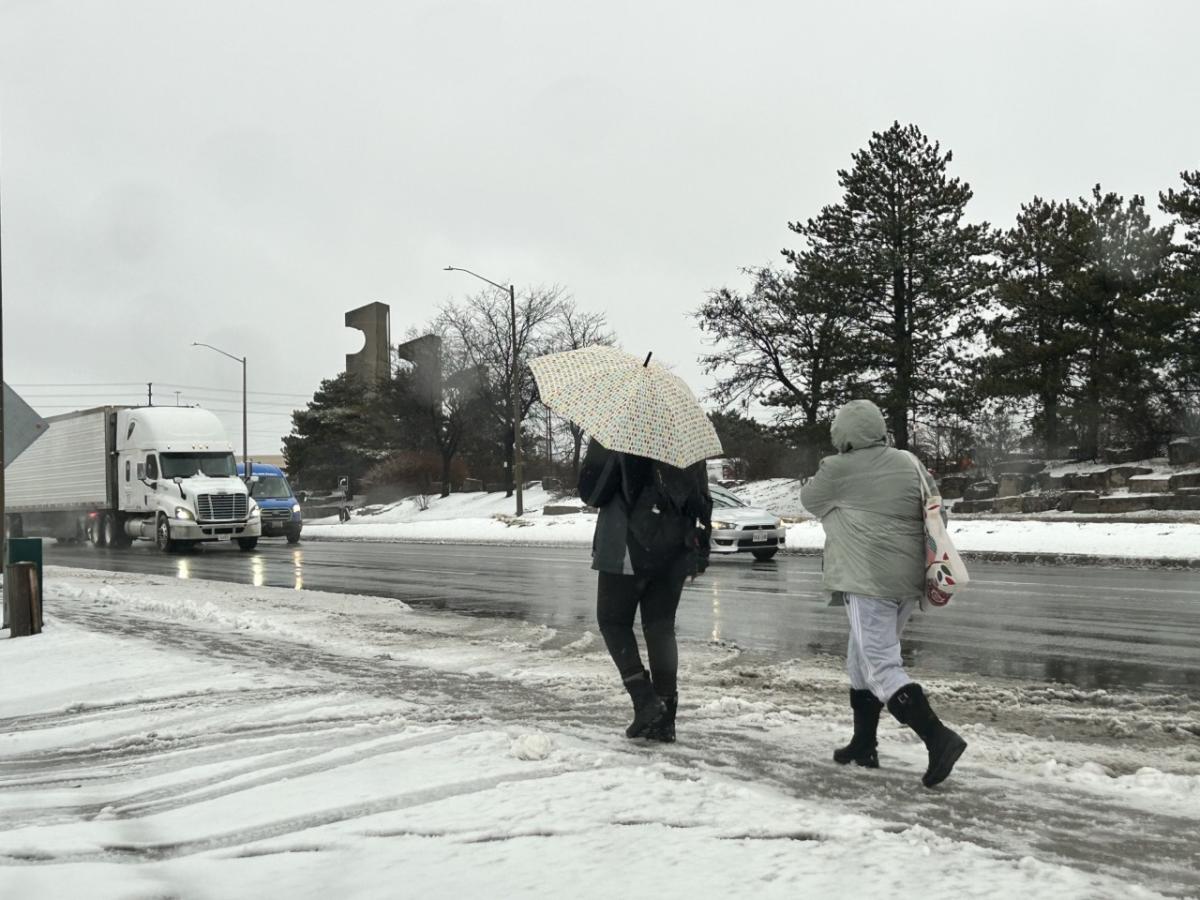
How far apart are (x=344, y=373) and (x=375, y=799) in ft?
250

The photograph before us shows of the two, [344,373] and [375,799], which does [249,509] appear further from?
[344,373]

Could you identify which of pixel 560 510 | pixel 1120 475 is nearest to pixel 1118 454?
pixel 1120 475

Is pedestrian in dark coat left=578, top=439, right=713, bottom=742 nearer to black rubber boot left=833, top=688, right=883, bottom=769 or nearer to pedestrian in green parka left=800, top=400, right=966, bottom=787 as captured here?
pedestrian in green parka left=800, top=400, right=966, bottom=787

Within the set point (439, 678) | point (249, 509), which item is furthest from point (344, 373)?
point (439, 678)

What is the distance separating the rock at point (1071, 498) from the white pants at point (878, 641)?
2658 cm

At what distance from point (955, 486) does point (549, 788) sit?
34849mm

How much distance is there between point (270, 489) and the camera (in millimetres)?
34469

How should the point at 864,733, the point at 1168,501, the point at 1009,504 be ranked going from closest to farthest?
1. the point at 864,733
2. the point at 1168,501
3. the point at 1009,504

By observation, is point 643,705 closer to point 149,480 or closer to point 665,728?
point 665,728

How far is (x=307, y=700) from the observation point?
6918mm

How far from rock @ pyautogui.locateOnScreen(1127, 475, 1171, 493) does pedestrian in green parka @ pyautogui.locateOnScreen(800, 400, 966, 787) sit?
90.2ft

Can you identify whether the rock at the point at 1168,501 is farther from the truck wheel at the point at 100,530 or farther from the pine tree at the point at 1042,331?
the truck wheel at the point at 100,530

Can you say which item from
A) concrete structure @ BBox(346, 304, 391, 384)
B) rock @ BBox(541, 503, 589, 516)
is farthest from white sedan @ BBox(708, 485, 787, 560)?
concrete structure @ BBox(346, 304, 391, 384)

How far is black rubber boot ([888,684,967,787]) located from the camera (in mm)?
4805
